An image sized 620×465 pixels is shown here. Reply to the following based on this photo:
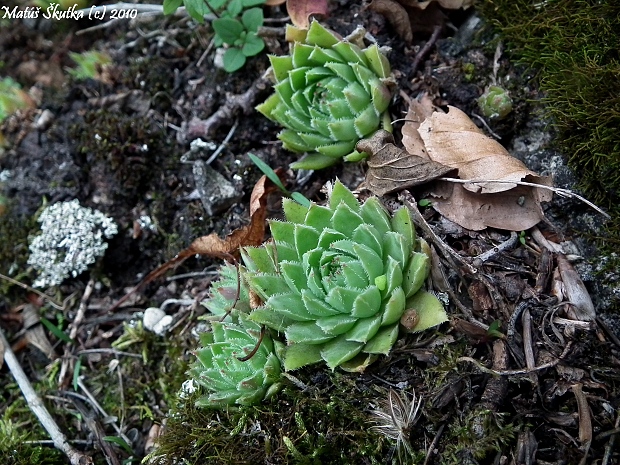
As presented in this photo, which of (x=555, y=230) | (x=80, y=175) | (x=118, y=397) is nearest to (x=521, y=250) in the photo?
(x=555, y=230)

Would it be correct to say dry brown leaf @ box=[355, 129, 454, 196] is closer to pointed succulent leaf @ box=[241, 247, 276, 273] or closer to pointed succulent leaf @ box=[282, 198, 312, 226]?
pointed succulent leaf @ box=[282, 198, 312, 226]

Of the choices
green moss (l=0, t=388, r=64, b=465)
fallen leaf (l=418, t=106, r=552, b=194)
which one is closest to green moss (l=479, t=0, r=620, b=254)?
fallen leaf (l=418, t=106, r=552, b=194)

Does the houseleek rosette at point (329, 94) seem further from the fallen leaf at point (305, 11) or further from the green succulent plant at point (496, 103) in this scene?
the green succulent plant at point (496, 103)

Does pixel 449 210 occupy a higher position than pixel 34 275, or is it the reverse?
pixel 449 210

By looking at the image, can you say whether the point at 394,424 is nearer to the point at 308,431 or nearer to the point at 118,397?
the point at 308,431

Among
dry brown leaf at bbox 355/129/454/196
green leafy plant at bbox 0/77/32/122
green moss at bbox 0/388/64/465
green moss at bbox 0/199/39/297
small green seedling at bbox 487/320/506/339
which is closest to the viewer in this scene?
small green seedling at bbox 487/320/506/339

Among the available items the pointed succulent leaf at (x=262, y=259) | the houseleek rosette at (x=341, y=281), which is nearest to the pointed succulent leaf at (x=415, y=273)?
the houseleek rosette at (x=341, y=281)

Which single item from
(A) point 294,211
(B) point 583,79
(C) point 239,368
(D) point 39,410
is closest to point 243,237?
(A) point 294,211

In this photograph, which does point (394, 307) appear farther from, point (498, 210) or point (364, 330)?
point (498, 210)
